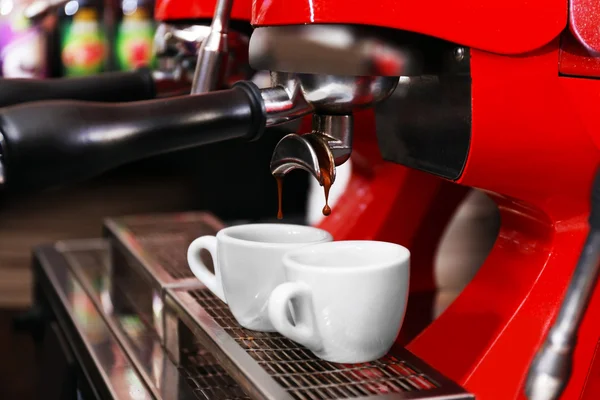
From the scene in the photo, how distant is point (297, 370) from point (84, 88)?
0.93 feet

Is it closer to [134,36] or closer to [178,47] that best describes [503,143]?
[178,47]

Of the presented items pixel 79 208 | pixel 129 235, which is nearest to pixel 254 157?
pixel 79 208

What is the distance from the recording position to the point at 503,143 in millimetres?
488

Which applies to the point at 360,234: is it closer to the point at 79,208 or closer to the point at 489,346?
the point at 489,346

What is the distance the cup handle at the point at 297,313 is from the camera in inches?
18.8

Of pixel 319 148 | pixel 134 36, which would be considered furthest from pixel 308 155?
pixel 134 36

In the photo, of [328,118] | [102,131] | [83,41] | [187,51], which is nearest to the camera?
[102,131]

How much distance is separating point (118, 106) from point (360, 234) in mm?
427

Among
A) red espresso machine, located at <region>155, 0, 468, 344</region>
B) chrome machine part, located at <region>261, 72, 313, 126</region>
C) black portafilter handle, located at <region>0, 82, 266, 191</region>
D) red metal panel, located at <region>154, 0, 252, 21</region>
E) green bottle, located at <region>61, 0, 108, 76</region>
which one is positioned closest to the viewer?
black portafilter handle, located at <region>0, 82, 266, 191</region>

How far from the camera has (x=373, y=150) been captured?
2.64 ft

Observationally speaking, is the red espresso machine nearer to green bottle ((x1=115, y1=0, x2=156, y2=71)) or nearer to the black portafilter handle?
the black portafilter handle

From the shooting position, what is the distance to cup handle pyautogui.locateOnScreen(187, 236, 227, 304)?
60cm

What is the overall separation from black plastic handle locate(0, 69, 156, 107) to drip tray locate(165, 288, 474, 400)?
0.19 meters

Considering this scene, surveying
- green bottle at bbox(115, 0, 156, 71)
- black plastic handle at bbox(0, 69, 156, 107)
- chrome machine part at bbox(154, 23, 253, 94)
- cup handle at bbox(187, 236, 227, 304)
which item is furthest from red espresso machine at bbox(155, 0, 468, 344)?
green bottle at bbox(115, 0, 156, 71)
